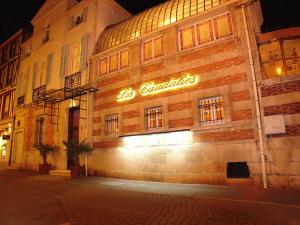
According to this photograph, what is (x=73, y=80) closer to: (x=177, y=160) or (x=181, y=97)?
(x=181, y=97)

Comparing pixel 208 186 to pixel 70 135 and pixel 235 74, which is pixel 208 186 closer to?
pixel 235 74

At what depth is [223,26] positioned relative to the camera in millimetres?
10617

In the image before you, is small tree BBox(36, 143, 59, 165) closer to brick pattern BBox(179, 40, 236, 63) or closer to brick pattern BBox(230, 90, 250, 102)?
brick pattern BBox(179, 40, 236, 63)

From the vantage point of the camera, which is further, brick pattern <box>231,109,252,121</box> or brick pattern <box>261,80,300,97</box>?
brick pattern <box>231,109,252,121</box>

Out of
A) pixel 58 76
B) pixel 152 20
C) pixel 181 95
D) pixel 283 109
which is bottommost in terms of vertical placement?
pixel 283 109

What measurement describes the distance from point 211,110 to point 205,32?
409 centimetres

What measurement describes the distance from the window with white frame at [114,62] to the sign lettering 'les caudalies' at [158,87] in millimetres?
1822

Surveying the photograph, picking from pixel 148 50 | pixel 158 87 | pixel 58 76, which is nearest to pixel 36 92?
pixel 58 76

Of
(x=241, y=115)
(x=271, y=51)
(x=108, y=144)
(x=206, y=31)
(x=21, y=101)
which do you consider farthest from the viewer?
(x=21, y=101)

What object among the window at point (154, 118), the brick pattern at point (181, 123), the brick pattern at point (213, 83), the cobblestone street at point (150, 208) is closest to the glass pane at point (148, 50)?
the brick pattern at point (213, 83)

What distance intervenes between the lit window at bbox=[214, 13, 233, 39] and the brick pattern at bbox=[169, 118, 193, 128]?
4318mm

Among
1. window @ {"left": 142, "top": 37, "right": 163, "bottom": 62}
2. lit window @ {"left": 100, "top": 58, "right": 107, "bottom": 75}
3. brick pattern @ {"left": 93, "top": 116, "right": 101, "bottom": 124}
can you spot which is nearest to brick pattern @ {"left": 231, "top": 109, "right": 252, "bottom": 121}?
window @ {"left": 142, "top": 37, "right": 163, "bottom": 62}

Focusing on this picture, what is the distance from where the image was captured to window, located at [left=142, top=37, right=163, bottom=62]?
41.0 ft

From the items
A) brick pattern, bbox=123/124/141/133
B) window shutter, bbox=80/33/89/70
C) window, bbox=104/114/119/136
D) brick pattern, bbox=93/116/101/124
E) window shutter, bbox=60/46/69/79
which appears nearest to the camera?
brick pattern, bbox=123/124/141/133
